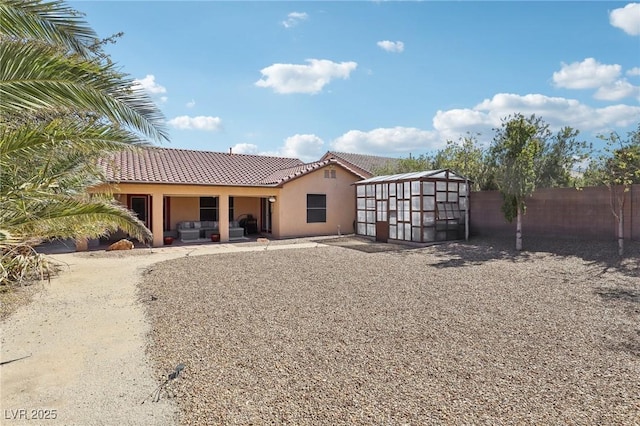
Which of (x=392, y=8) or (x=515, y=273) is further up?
(x=392, y=8)

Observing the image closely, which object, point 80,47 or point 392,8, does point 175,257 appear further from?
point 392,8

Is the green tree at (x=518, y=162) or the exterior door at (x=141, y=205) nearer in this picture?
the green tree at (x=518, y=162)

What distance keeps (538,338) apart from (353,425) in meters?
3.54

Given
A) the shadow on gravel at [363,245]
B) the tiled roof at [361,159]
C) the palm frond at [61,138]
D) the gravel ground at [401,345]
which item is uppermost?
the tiled roof at [361,159]

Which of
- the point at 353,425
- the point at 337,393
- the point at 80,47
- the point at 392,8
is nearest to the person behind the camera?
the point at 353,425

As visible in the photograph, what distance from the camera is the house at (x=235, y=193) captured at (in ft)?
57.9

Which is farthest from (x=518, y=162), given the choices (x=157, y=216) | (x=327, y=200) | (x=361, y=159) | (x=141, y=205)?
(x=361, y=159)

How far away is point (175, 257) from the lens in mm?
13945

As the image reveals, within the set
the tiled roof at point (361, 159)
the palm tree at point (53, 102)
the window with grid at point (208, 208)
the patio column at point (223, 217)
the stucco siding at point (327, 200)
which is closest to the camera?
the palm tree at point (53, 102)

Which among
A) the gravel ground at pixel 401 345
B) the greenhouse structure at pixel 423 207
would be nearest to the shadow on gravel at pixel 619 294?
the gravel ground at pixel 401 345

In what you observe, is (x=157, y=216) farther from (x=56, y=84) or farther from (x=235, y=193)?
(x=56, y=84)

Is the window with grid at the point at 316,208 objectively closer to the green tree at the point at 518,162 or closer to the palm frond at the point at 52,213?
the green tree at the point at 518,162

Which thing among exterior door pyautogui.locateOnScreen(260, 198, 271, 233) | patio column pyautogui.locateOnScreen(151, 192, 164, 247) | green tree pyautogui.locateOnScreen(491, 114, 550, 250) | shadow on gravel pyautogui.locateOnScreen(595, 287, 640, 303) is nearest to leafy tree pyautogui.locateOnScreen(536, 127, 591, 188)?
green tree pyautogui.locateOnScreen(491, 114, 550, 250)

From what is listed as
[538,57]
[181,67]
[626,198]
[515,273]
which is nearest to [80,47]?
[181,67]
